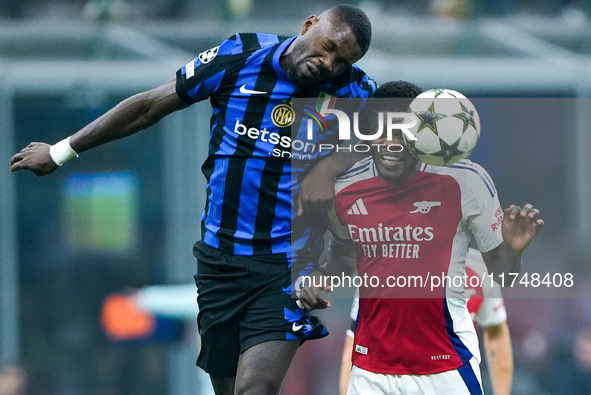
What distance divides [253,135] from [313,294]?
0.68m

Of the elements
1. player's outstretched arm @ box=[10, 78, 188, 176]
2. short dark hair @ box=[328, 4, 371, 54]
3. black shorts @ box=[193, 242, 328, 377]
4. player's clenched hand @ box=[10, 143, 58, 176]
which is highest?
short dark hair @ box=[328, 4, 371, 54]

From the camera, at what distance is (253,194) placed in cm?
367

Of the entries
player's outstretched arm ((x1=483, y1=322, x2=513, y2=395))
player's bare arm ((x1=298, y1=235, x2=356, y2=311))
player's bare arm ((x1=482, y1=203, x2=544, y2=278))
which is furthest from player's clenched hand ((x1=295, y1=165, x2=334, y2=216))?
player's outstretched arm ((x1=483, y1=322, x2=513, y2=395))

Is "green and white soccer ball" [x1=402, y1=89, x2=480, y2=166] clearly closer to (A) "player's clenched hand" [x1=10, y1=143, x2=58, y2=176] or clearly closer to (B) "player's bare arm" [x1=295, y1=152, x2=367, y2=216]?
(B) "player's bare arm" [x1=295, y1=152, x2=367, y2=216]

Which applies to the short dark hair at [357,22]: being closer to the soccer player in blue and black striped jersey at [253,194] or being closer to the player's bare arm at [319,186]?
the soccer player in blue and black striped jersey at [253,194]

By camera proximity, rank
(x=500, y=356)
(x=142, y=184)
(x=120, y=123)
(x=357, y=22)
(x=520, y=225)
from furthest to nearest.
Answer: (x=142, y=184), (x=500, y=356), (x=120, y=123), (x=357, y=22), (x=520, y=225)

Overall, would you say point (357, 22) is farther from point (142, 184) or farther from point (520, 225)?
point (142, 184)

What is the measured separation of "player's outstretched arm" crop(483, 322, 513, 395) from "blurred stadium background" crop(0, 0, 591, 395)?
7.35 feet

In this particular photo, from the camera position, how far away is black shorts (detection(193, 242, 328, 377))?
11.9 ft

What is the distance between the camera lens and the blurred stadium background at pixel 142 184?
7180 mm

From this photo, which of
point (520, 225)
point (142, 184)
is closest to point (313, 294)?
point (520, 225)

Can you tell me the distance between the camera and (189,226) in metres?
7.23

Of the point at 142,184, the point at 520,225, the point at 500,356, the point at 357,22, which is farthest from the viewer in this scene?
the point at 142,184

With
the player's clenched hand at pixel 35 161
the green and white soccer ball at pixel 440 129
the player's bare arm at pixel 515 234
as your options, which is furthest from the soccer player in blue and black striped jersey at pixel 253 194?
the player's bare arm at pixel 515 234
